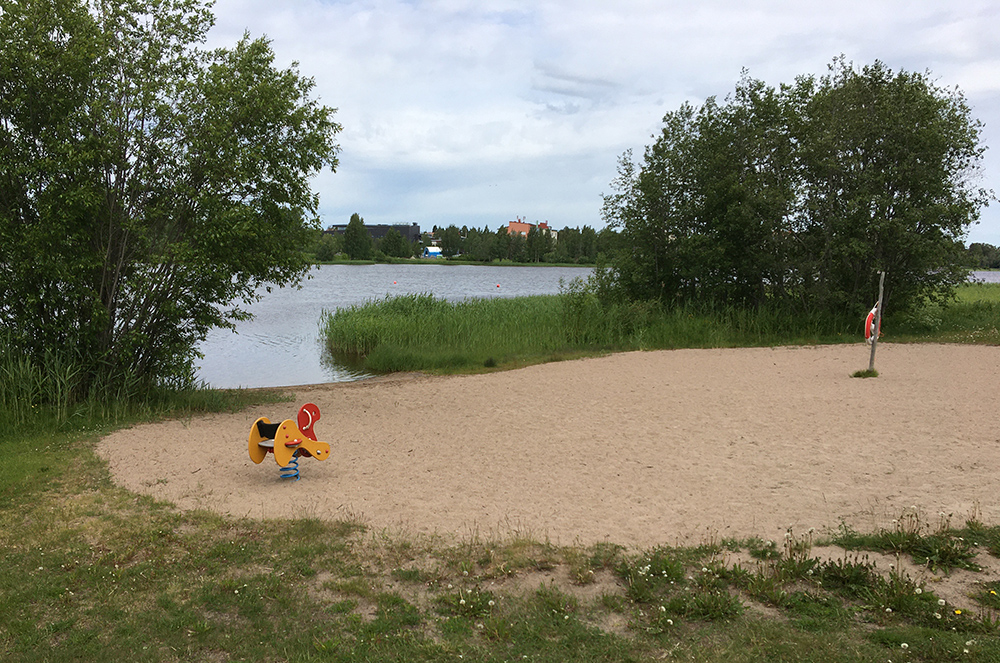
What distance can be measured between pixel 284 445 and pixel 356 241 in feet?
306

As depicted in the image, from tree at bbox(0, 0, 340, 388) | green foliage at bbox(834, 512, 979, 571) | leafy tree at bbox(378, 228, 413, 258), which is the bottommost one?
green foliage at bbox(834, 512, 979, 571)

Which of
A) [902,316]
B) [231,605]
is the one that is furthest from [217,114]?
[902,316]

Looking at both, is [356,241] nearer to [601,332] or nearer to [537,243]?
[537,243]

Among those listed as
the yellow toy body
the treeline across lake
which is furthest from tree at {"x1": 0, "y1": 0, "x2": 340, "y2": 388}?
the treeline across lake

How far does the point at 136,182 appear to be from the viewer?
30.8ft

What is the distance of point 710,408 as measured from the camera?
33.1 ft

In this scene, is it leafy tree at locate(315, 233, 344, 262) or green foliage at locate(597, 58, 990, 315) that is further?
leafy tree at locate(315, 233, 344, 262)

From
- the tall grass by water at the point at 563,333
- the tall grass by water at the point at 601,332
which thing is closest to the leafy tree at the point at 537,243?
the tall grass by water at the point at 563,333

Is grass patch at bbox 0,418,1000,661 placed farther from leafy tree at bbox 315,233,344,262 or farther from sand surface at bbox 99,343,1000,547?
leafy tree at bbox 315,233,344,262

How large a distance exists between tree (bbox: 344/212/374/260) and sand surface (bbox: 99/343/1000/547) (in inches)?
3431

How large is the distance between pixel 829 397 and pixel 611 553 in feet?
23.3

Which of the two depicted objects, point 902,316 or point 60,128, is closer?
point 60,128

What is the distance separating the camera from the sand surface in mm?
5824

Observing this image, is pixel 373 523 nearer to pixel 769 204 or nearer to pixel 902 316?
pixel 769 204
